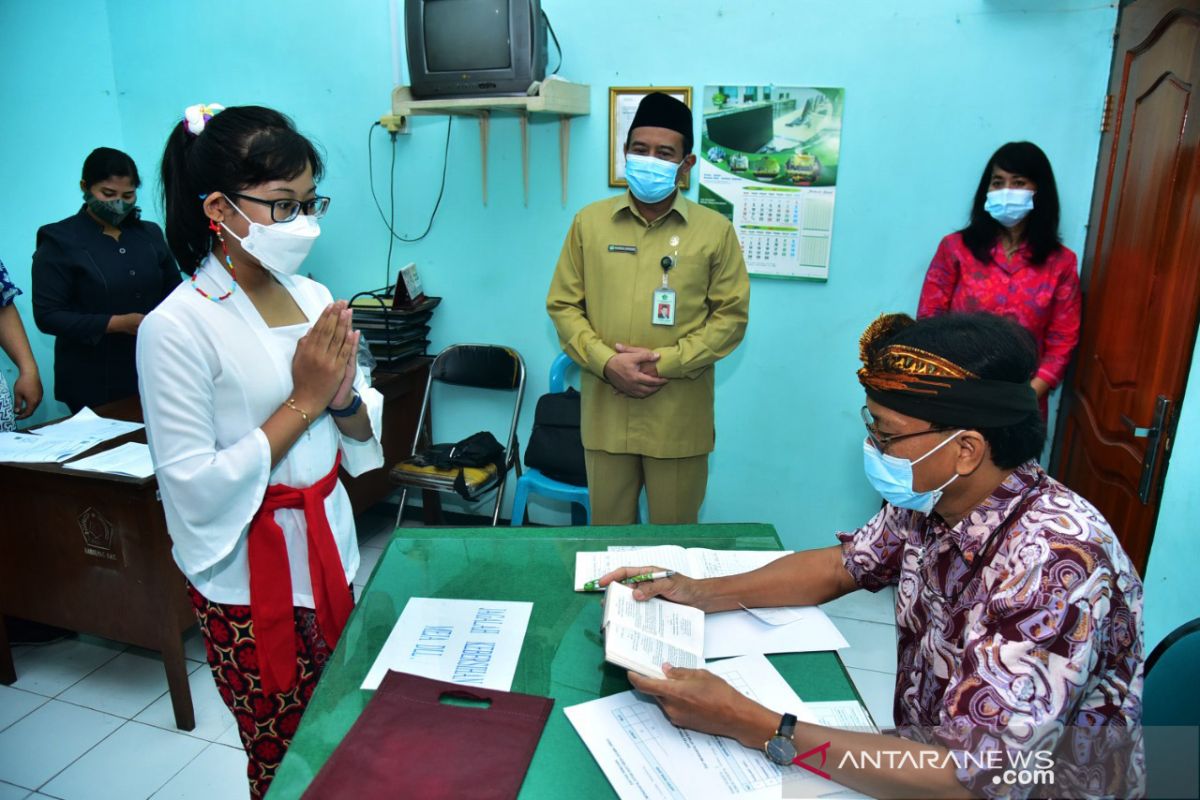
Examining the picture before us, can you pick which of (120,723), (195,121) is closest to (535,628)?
(195,121)

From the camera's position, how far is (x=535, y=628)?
136 centimetres

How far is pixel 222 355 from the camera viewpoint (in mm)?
1338

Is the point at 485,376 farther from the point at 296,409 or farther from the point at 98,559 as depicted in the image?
the point at 296,409

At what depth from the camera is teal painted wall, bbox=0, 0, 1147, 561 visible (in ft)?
9.02

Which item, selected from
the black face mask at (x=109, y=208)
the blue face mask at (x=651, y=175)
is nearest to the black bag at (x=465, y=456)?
the blue face mask at (x=651, y=175)

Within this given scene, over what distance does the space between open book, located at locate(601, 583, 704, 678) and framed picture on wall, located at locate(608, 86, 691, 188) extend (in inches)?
80.2

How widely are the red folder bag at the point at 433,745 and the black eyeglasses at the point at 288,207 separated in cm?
83

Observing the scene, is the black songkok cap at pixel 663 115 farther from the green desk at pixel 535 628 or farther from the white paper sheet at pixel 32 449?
the white paper sheet at pixel 32 449

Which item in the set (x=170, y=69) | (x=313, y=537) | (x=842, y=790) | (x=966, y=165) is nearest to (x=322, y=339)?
(x=313, y=537)

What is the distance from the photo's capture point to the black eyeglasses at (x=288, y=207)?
137 centimetres

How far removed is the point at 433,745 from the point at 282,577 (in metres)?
0.57

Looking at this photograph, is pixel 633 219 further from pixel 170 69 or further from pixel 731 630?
pixel 170 69

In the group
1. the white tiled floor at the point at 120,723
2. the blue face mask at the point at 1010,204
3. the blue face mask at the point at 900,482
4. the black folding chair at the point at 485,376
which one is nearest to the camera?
the blue face mask at the point at 900,482

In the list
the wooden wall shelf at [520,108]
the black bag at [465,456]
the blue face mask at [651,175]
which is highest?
the wooden wall shelf at [520,108]
